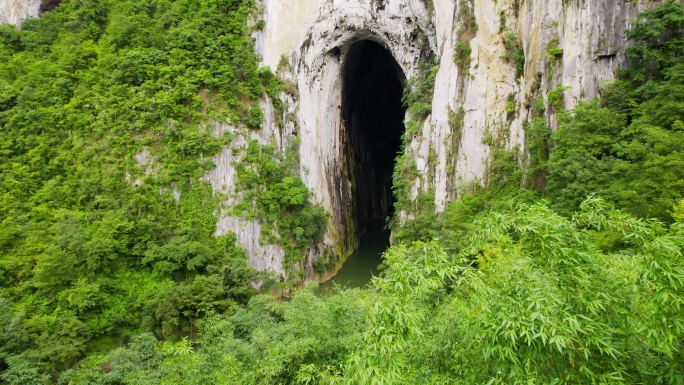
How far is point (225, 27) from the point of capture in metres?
15.9

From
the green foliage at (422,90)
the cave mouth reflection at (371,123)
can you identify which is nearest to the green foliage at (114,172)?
the green foliage at (422,90)

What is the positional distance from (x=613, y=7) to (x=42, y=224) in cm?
1894

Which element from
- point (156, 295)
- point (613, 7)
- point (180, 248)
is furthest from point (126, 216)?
point (613, 7)

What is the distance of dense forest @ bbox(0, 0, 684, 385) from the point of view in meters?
2.43

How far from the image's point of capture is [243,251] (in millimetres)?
13305

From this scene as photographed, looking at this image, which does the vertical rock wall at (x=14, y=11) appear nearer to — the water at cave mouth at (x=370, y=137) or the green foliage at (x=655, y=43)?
the water at cave mouth at (x=370, y=137)

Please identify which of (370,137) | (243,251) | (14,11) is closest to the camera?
(243,251)

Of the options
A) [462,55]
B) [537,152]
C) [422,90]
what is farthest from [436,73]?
[537,152]

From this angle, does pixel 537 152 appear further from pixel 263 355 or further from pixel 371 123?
pixel 371 123

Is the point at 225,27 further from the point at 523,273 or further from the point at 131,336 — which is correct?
the point at 523,273

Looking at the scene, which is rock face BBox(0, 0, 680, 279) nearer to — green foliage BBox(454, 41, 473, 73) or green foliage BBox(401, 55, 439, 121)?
green foliage BBox(454, 41, 473, 73)

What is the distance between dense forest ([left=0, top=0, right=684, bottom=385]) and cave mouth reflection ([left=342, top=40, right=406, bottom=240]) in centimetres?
678

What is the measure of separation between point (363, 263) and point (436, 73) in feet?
30.1

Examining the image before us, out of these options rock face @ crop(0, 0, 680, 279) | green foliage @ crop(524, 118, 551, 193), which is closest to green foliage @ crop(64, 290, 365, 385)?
rock face @ crop(0, 0, 680, 279)
